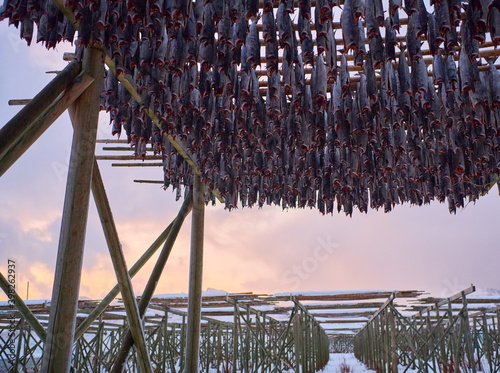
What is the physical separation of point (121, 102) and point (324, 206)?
3.72 meters

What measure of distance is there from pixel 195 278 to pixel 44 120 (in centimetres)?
413

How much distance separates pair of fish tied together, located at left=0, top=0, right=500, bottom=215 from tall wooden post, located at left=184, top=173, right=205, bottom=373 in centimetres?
33

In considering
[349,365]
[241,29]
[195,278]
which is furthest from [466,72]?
[349,365]

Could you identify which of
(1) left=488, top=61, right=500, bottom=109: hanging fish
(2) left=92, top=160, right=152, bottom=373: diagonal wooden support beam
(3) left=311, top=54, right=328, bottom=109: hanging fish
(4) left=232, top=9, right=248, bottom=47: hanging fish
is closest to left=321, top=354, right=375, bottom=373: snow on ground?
(2) left=92, top=160, right=152, bottom=373: diagonal wooden support beam

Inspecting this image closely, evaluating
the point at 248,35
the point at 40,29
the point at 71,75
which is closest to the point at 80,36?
the point at 71,75

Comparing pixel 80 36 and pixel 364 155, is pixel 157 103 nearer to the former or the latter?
pixel 80 36

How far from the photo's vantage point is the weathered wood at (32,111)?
112 inches

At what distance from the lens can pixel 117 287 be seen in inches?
211

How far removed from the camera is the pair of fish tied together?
3.59 metres

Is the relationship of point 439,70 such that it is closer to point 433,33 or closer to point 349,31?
point 433,33

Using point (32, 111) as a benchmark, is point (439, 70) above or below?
above

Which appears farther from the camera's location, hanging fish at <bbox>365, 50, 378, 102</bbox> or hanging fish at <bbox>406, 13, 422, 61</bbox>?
hanging fish at <bbox>365, 50, 378, 102</bbox>

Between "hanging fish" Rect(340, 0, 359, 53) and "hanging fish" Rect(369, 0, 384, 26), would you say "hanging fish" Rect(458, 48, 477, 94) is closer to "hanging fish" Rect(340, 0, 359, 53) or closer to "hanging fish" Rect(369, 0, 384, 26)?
"hanging fish" Rect(369, 0, 384, 26)

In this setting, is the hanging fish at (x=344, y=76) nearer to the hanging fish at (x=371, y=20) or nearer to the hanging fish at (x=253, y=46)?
the hanging fish at (x=371, y=20)
